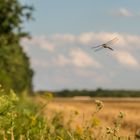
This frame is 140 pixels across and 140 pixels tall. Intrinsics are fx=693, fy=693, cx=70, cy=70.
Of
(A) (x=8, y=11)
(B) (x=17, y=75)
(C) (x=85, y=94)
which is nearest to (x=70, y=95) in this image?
(C) (x=85, y=94)

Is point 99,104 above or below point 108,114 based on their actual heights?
below

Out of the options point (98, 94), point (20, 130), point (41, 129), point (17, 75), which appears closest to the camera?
point (41, 129)

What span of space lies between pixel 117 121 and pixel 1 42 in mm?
35021

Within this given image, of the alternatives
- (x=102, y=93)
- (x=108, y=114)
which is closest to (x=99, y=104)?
(x=108, y=114)

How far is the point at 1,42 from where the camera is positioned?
129 ft

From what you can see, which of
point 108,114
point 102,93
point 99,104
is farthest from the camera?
point 102,93

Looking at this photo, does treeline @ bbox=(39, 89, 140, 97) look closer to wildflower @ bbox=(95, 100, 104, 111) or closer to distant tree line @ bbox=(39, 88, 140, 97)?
distant tree line @ bbox=(39, 88, 140, 97)

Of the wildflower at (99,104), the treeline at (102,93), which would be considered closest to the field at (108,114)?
the wildflower at (99,104)

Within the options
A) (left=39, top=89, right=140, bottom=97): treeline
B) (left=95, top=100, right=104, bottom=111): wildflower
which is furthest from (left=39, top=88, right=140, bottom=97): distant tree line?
(left=95, top=100, right=104, bottom=111): wildflower

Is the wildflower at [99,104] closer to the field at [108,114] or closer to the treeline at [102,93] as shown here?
the field at [108,114]

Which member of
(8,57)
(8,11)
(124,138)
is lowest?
(124,138)

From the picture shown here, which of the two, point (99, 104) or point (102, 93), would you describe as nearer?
point (99, 104)

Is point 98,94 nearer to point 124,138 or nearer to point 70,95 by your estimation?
point 70,95

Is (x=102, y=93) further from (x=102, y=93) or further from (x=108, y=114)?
(x=108, y=114)
